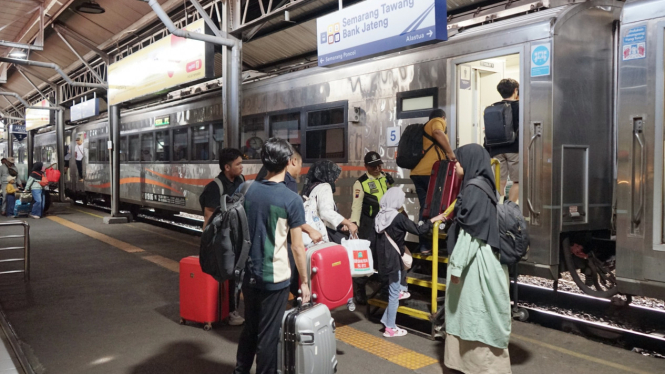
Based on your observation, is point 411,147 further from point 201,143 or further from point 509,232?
point 201,143

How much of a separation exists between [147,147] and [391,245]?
1072 centimetres

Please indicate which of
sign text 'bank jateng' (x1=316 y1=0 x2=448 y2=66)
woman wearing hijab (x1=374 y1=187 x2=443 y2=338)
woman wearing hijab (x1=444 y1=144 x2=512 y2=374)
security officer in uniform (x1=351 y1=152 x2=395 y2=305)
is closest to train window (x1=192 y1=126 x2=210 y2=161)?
sign text 'bank jateng' (x1=316 y1=0 x2=448 y2=66)

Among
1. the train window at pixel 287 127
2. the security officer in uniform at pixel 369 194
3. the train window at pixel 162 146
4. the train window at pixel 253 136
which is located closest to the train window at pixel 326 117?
the train window at pixel 287 127

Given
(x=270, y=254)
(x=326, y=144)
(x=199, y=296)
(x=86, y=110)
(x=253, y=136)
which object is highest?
(x=86, y=110)

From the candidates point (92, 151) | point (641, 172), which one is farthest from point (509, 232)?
Result: point (92, 151)

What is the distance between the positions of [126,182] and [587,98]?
1307cm

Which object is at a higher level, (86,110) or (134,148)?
(86,110)

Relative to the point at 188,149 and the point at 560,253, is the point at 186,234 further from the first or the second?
the point at 560,253

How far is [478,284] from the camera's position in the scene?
388 cm

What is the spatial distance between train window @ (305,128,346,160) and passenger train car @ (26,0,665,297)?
0.02 metres

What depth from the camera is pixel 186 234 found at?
39.6 feet

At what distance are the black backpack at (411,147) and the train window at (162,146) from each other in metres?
8.15

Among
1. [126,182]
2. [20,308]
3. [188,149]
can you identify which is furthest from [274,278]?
[126,182]

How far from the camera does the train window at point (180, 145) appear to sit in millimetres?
12133
